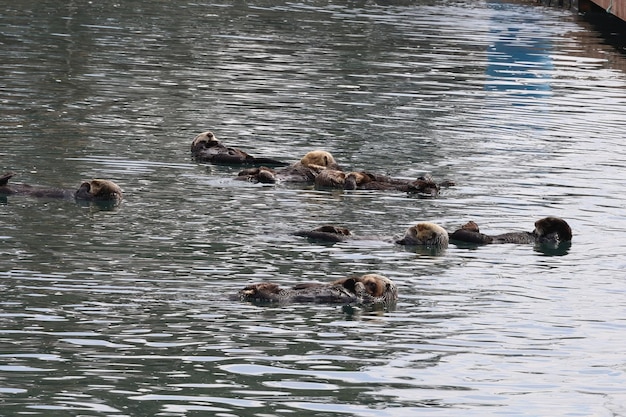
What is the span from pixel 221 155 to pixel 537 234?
14.0 feet

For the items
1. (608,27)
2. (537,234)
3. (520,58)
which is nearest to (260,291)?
(537,234)

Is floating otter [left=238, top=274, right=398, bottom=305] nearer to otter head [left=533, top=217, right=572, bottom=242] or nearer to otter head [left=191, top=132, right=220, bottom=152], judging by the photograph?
otter head [left=533, top=217, right=572, bottom=242]

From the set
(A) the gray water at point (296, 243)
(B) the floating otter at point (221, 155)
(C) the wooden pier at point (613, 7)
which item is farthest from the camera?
(C) the wooden pier at point (613, 7)

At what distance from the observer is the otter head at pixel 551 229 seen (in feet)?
40.5

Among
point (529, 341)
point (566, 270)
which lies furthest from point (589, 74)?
point (529, 341)

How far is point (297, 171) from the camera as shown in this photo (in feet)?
48.1

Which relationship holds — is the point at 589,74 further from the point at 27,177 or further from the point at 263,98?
the point at 27,177

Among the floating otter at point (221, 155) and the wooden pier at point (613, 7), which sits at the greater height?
the wooden pier at point (613, 7)

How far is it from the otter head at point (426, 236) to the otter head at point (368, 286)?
1.96m

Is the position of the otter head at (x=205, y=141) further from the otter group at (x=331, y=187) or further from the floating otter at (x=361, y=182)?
the floating otter at (x=361, y=182)

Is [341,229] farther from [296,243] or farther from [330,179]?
[330,179]

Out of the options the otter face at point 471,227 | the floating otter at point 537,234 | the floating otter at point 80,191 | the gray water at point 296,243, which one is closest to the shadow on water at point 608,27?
the gray water at point 296,243

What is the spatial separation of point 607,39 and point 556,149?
16.9 meters

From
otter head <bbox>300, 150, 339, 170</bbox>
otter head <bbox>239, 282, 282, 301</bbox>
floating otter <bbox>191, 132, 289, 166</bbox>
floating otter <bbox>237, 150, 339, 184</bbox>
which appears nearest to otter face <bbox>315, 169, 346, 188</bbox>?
floating otter <bbox>237, 150, 339, 184</bbox>
